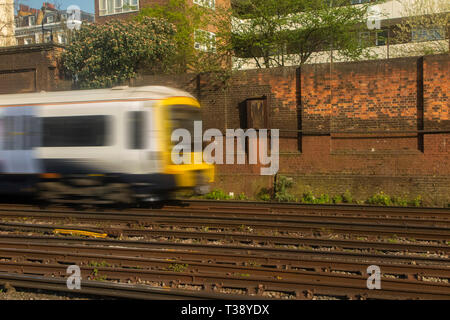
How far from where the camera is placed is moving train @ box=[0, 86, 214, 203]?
10.8 metres

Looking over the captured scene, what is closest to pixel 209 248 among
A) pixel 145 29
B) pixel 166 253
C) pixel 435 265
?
pixel 166 253

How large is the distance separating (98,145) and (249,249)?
5323 mm

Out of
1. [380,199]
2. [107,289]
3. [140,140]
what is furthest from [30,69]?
[107,289]

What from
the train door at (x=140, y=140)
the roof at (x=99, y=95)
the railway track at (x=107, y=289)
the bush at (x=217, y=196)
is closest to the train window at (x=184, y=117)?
the roof at (x=99, y=95)

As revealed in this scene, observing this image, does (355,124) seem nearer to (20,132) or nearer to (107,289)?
(20,132)

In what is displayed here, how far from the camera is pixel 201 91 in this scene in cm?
1591

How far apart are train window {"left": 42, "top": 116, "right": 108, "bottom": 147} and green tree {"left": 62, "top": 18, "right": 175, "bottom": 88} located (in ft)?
19.7

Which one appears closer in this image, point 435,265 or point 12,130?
point 435,265

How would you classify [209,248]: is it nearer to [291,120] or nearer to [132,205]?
[132,205]

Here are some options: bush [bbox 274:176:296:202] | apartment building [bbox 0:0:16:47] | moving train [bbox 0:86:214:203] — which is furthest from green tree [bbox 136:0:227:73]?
apartment building [bbox 0:0:16:47]

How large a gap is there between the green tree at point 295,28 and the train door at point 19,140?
9.61 m

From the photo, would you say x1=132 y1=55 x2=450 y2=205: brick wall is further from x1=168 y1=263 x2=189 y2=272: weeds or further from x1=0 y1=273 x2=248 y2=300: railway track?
x1=0 y1=273 x2=248 y2=300: railway track
